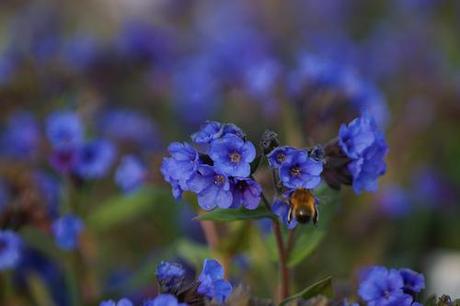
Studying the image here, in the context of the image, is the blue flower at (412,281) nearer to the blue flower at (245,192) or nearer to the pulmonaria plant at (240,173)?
the pulmonaria plant at (240,173)

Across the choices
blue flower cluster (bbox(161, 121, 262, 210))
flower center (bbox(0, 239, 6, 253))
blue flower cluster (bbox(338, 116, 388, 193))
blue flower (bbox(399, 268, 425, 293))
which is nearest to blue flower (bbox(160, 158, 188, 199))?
blue flower cluster (bbox(161, 121, 262, 210))

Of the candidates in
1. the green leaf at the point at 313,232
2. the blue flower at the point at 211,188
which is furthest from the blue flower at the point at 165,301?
the green leaf at the point at 313,232

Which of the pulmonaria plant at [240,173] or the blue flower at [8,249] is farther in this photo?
the blue flower at [8,249]

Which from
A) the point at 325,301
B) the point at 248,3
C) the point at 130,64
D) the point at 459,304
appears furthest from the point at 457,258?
the point at 248,3

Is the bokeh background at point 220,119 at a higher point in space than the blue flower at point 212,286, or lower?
higher

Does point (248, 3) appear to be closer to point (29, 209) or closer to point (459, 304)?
point (29, 209)

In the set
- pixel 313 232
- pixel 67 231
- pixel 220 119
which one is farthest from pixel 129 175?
pixel 220 119
